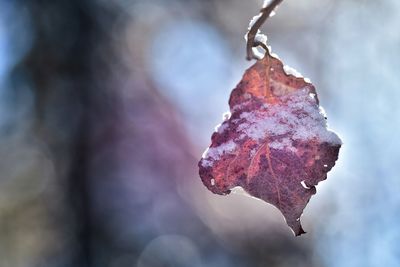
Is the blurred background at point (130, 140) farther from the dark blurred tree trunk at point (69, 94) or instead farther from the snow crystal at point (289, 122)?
the snow crystal at point (289, 122)

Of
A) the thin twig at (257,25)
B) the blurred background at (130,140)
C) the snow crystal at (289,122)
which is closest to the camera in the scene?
the thin twig at (257,25)

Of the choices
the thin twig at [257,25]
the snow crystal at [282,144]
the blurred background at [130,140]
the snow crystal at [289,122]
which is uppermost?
the blurred background at [130,140]

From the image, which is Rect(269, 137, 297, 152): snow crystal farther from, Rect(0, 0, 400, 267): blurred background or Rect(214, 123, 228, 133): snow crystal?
Rect(0, 0, 400, 267): blurred background

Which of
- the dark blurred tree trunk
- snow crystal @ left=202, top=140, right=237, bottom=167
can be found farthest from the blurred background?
snow crystal @ left=202, top=140, right=237, bottom=167

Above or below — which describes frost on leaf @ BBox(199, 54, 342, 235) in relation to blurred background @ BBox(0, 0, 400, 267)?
below

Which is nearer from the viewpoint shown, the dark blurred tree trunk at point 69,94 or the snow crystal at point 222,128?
the snow crystal at point 222,128

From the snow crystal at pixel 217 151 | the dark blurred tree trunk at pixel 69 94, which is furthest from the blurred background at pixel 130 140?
the snow crystal at pixel 217 151

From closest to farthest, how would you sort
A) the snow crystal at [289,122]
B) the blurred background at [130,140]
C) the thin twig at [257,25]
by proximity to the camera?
the thin twig at [257,25]
the snow crystal at [289,122]
the blurred background at [130,140]
